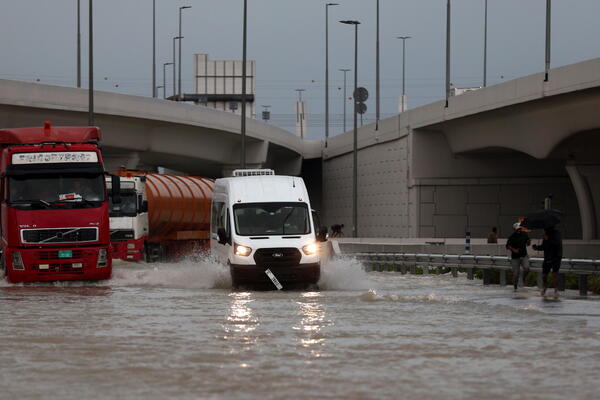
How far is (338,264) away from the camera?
2848 cm

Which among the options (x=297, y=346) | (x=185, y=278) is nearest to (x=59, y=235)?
(x=185, y=278)

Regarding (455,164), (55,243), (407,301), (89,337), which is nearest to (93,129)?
(55,243)

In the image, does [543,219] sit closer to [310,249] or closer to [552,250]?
[552,250]

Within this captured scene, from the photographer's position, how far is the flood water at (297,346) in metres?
11.7

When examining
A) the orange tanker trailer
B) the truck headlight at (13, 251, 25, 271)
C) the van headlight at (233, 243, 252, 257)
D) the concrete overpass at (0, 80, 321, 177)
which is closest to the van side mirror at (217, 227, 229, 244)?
the van headlight at (233, 243, 252, 257)

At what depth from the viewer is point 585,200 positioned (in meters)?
53.5

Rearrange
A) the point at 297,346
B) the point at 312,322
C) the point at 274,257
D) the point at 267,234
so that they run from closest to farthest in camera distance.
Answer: the point at 297,346, the point at 312,322, the point at 274,257, the point at 267,234

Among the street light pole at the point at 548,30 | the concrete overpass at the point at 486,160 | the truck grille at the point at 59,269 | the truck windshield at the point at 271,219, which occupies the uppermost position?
the street light pole at the point at 548,30

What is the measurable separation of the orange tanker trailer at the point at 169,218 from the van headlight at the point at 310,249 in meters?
15.3

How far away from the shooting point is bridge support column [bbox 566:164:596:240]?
53.0m

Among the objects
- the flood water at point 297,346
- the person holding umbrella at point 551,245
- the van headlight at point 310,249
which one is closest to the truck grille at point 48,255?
the flood water at point 297,346

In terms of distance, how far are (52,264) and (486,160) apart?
35331 millimetres

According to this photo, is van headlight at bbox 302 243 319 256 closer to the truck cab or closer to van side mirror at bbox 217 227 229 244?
van side mirror at bbox 217 227 229 244

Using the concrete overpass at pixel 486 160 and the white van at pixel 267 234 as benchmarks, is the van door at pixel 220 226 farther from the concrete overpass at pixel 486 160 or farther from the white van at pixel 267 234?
the concrete overpass at pixel 486 160
